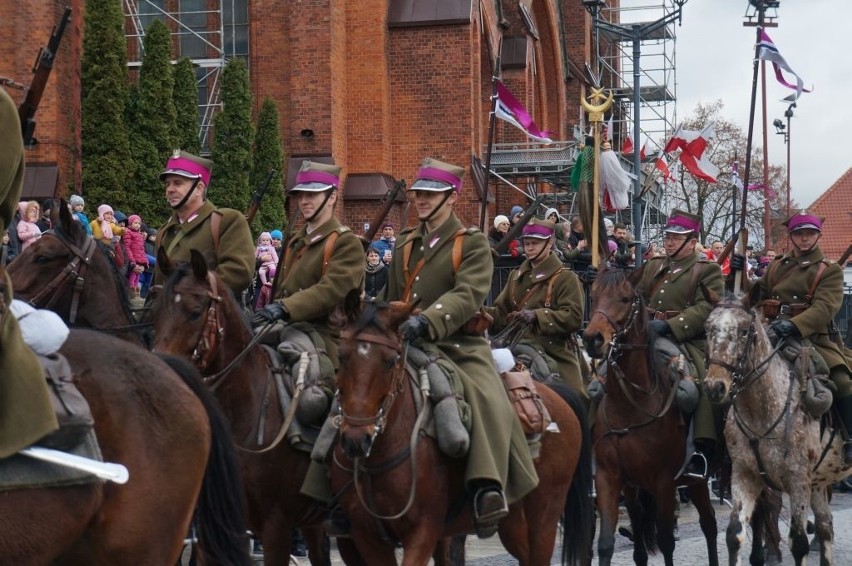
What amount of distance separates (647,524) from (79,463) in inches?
307

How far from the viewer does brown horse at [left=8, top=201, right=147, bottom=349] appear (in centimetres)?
858

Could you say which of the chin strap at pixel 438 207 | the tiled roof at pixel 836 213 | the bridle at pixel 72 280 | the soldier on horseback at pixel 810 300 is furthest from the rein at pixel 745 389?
the tiled roof at pixel 836 213

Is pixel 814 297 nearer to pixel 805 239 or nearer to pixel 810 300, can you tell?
pixel 810 300

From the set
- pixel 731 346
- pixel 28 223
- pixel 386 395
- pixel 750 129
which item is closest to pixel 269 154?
pixel 28 223

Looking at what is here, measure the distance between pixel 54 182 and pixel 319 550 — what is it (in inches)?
594

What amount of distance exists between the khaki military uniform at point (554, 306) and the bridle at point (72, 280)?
4212 millimetres

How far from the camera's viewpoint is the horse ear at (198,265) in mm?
8016

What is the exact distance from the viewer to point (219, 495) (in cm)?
626

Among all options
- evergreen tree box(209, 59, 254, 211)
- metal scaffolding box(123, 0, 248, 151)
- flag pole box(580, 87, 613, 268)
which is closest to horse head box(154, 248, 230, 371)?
flag pole box(580, 87, 613, 268)

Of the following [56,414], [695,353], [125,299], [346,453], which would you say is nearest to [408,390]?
[346,453]

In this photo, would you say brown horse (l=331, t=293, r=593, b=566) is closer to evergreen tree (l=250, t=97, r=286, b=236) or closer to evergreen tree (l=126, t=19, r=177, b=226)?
evergreen tree (l=126, t=19, r=177, b=226)

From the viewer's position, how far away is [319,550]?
31.1 ft

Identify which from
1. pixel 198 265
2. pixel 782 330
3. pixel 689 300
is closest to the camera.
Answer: pixel 198 265

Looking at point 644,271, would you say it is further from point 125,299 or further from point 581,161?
point 581,161
